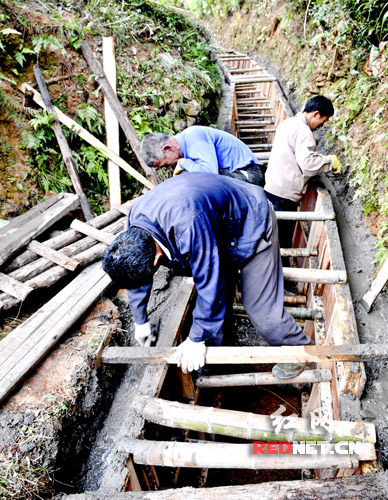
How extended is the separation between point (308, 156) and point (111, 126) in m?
3.00

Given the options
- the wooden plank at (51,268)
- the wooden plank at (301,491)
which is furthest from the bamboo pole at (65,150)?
the wooden plank at (301,491)

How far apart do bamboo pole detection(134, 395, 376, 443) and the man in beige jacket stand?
2.69 meters

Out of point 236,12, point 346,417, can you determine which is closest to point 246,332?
point 346,417

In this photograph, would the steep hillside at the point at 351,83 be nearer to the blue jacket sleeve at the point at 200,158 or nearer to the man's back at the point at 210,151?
the man's back at the point at 210,151

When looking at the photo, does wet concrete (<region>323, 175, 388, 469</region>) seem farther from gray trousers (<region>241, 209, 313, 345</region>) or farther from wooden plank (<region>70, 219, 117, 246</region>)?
wooden plank (<region>70, 219, 117, 246</region>)

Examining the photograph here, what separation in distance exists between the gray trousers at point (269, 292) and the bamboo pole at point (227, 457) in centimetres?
89

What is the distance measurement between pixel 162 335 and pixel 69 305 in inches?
37.9

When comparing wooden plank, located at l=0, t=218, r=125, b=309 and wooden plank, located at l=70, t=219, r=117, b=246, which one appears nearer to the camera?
wooden plank, located at l=0, t=218, r=125, b=309

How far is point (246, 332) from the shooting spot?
4.55 metres

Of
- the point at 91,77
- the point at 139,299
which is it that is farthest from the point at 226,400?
the point at 91,77

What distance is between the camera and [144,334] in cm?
273

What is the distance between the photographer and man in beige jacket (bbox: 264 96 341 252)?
3.51 m

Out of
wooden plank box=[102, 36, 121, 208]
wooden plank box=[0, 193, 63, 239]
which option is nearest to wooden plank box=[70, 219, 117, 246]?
wooden plank box=[0, 193, 63, 239]

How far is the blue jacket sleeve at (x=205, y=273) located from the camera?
77.6 inches
